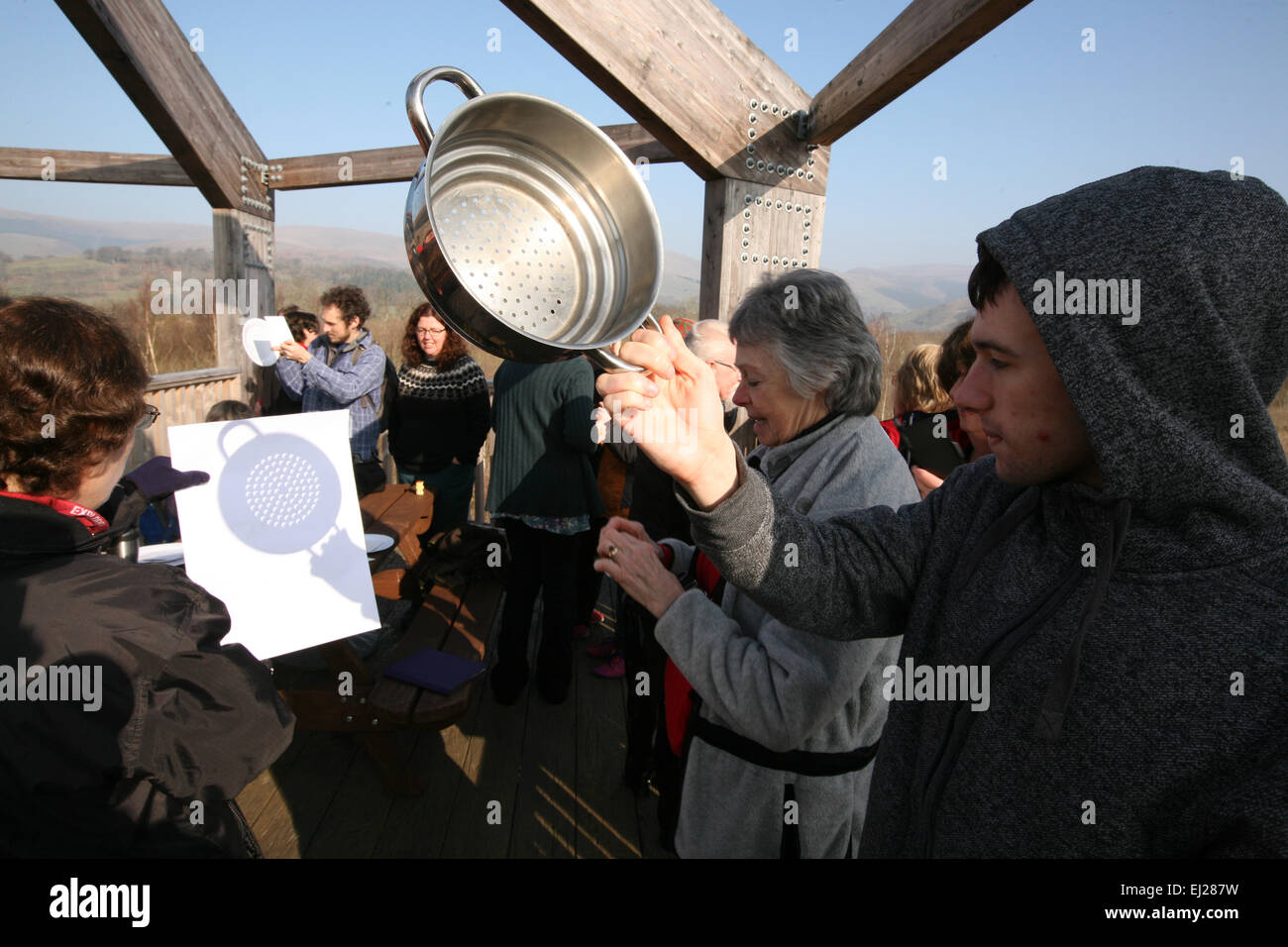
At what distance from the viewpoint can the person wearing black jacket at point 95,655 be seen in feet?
3.51

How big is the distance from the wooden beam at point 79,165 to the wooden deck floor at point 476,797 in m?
4.72

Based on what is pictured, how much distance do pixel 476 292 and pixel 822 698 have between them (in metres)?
0.94

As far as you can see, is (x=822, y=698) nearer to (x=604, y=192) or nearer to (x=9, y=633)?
(x=604, y=192)

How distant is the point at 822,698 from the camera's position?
4.35 ft

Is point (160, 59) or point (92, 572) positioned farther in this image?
point (160, 59)

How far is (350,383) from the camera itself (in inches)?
165

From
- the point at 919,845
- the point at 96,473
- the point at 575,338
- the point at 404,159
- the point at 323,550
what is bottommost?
the point at 919,845

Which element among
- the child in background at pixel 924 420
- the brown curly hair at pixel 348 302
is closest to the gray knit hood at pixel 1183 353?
the child in background at pixel 924 420

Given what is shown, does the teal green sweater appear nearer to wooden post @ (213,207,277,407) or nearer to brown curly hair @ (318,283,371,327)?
brown curly hair @ (318,283,371,327)

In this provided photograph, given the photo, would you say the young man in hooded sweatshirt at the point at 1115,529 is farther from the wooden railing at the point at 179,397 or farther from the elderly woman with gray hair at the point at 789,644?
the wooden railing at the point at 179,397

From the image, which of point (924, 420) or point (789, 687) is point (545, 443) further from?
point (789, 687)

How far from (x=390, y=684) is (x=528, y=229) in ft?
6.86

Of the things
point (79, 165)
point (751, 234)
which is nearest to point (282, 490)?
point (751, 234)
